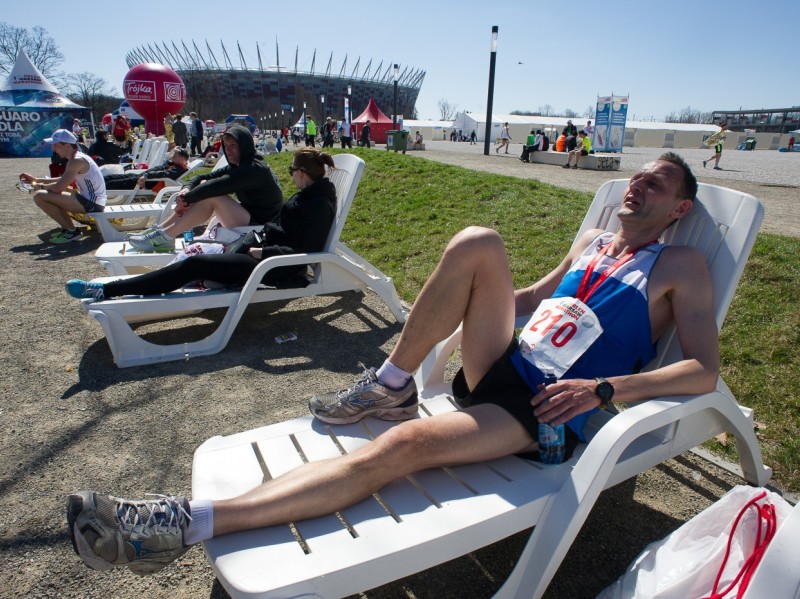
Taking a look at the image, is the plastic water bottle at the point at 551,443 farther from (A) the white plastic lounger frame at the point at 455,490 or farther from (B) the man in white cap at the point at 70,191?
(B) the man in white cap at the point at 70,191

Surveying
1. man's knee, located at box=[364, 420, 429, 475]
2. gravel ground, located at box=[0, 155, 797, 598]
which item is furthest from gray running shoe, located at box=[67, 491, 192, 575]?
man's knee, located at box=[364, 420, 429, 475]

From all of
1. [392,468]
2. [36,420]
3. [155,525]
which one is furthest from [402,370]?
[36,420]

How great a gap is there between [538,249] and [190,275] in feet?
10.8

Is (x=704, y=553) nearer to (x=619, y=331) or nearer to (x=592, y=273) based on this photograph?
(x=619, y=331)

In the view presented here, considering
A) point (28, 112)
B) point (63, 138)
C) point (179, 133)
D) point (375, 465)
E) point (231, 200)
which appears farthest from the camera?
point (28, 112)

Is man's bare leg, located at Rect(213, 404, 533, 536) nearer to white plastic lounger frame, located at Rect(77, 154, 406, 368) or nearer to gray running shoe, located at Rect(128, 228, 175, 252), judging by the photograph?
white plastic lounger frame, located at Rect(77, 154, 406, 368)

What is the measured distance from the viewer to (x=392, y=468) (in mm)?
1717

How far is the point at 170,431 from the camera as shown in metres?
2.76

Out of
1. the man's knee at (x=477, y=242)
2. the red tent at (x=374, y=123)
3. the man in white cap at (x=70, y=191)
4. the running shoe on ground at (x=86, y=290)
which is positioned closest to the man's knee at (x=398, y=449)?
the man's knee at (x=477, y=242)

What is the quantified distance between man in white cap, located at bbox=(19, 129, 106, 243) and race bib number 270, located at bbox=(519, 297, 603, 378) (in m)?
7.00

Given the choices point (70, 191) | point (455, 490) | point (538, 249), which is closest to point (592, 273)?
point (455, 490)

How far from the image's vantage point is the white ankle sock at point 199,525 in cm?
151

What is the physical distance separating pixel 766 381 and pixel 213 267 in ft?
11.8

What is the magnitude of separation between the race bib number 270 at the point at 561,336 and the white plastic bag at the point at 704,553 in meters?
0.68
